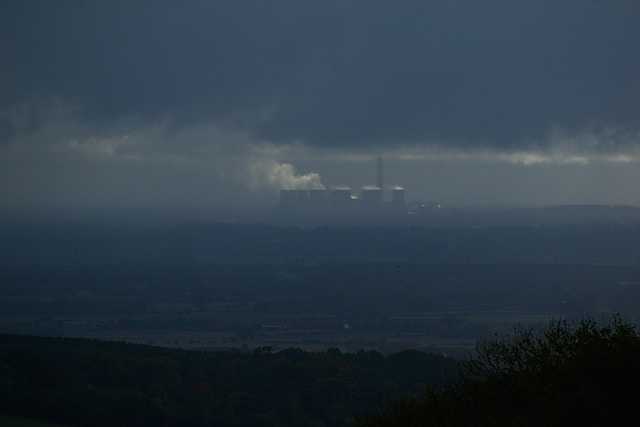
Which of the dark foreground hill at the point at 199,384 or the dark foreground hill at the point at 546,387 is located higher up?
the dark foreground hill at the point at 546,387

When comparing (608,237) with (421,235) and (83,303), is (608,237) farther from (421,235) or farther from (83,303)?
(83,303)

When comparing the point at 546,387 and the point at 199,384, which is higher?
the point at 546,387

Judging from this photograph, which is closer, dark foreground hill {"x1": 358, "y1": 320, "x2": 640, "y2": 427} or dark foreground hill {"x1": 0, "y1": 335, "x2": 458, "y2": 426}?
dark foreground hill {"x1": 358, "y1": 320, "x2": 640, "y2": 427}

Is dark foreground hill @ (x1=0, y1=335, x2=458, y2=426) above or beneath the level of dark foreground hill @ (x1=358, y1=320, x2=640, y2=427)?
beneath

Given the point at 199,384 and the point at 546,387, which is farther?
the point at 199,384
